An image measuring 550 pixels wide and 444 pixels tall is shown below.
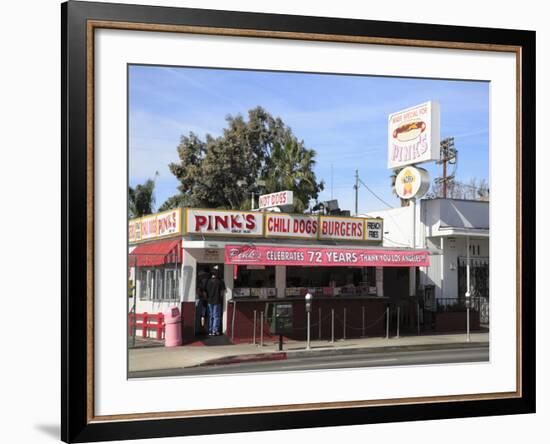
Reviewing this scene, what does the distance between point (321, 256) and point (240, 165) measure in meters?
15.4

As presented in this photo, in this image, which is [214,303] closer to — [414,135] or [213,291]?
[213,291]

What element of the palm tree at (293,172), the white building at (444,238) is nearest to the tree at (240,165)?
the palm tree at (293,172)

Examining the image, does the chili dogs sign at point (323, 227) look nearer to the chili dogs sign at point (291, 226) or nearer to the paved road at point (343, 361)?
the chili dogs sign at point (291, 226)

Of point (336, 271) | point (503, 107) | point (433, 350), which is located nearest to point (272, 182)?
point (336, 271)

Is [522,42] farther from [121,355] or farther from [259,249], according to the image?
[259,249]

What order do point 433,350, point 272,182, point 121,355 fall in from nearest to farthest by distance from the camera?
point 121,355, point 433,350, point 272,182

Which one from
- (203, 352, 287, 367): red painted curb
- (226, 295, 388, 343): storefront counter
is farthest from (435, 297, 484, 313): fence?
Answer: (203, 352, 287, 367): red painted curb

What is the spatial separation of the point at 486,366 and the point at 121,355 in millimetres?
4708

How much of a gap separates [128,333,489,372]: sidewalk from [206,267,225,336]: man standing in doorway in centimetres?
110

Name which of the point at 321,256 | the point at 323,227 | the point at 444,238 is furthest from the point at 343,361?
the point at 444,238

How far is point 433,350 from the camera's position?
17141mm

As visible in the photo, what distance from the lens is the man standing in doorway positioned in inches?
711

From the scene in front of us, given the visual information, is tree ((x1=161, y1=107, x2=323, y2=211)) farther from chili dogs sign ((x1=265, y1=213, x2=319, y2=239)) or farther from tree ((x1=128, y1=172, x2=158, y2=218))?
chili dogs sign ((x1=265, y1=213, x2=319, y2=239))

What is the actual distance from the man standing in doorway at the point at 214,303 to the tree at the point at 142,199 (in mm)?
12309
